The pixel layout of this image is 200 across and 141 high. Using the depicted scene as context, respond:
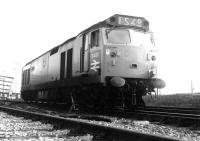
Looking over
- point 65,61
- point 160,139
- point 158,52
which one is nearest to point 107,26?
point 158,52

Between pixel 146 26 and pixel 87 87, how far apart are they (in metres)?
2.97

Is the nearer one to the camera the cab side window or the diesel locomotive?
the diesel locomotive

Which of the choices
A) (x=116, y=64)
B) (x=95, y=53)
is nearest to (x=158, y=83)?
(x=116, y=64)

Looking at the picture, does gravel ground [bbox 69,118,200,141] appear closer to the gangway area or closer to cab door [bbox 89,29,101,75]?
cab door [bbox 89,29,101,75]

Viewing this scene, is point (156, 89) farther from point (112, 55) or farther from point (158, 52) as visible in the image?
point (112, 55)

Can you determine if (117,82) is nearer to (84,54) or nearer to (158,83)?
(158,83)

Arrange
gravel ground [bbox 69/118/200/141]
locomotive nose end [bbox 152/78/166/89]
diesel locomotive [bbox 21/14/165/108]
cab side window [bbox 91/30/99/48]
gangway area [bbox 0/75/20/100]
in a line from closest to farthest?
gravel ground [bbox 69/118/200/141] < diesel locomotive [bbox 21/14/165/108] < locomotive nose end [bbox 152/78/166/89] < cab side window [bbox 91/30/99/48] < gangway area [bbox 0/75/20/100]

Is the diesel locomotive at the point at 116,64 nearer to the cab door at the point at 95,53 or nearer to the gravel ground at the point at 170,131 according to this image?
the cab door at the point at 95,53

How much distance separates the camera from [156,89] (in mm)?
10648

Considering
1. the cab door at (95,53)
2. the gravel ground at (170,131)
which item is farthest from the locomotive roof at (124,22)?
the gravel ground at (170,131)

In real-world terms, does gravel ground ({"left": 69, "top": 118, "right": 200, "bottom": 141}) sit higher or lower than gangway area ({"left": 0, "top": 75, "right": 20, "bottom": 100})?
lower

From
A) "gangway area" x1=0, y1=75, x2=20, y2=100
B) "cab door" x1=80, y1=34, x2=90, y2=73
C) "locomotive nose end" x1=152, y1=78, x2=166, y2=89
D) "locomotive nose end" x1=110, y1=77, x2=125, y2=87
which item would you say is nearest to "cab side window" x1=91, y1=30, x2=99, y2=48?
"cab door" x1=80, y1=34, x2=90, y2=73

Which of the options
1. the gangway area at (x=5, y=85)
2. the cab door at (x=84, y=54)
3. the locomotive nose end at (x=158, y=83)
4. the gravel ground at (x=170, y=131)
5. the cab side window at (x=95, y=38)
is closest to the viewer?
the gravel ground at (x=170, y=131)

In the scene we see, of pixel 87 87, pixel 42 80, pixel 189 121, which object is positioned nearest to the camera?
pixel 189 121
